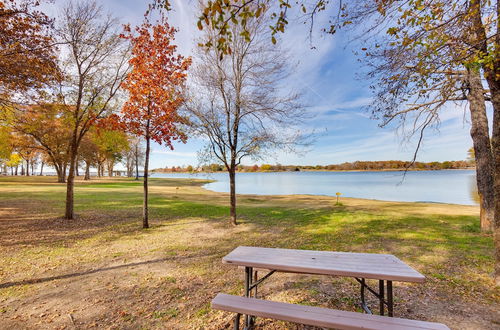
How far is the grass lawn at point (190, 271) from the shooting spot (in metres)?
3.33

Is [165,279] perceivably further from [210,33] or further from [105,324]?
[210,33]

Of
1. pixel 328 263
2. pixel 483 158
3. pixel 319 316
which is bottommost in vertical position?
pixel 319 316

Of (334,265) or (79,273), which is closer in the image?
(334,265)

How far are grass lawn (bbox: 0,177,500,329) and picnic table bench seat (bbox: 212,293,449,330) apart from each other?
0.86m

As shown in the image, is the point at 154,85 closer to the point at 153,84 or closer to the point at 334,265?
the point at 153,84

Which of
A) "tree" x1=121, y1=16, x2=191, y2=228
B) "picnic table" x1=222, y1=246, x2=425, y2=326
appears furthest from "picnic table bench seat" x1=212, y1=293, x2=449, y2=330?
"tree" x1=121, y1=16, x2=191, y2=228

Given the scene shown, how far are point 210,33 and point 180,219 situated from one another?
7511 mm

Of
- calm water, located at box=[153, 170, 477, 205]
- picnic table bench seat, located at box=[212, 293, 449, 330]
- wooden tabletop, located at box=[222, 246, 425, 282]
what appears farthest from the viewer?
calm water, located at box=[153, 170, 477, 205]

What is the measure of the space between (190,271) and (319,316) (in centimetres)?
336

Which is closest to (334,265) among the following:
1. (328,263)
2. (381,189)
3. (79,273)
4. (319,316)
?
(328,263)

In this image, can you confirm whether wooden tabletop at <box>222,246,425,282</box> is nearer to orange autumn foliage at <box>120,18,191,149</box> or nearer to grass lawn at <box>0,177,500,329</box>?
grass lawn at <box>0,177,500,329</box>

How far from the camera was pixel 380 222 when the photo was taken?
9.27 metres

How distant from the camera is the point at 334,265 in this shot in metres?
2.81

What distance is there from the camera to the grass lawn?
3.33m
